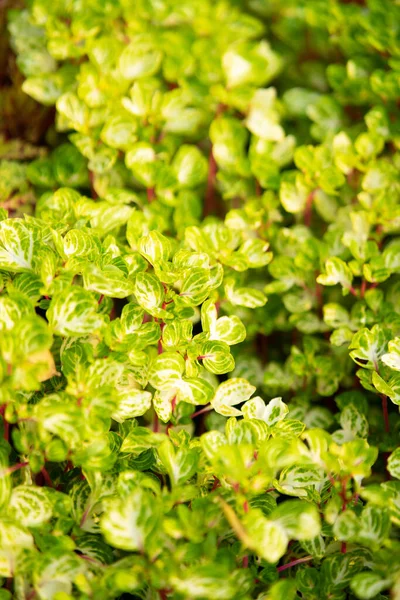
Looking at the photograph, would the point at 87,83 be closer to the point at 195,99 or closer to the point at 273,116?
the point at 195,99

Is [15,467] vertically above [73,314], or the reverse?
[73,314]

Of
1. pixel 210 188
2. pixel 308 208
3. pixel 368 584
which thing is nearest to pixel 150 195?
pixel 210 188

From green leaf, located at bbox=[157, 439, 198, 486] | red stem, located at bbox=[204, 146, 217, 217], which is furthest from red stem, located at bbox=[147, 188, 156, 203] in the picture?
green leaf, located at bbox=[157, 439, 198, 486]

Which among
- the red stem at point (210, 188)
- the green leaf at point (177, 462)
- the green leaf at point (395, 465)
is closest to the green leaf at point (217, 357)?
the green leaf at point (177, 462)

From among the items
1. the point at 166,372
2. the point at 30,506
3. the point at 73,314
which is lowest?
the point at 30,506

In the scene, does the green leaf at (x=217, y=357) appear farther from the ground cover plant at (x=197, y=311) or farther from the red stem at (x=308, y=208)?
the red stem at (x=308, y=208)

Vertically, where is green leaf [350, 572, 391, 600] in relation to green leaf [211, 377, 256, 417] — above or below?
below

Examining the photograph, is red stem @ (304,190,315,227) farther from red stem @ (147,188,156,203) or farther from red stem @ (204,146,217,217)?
red stem @ (147,188,156,203)

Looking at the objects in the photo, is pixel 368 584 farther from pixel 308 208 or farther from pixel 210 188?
pixel 210 188
